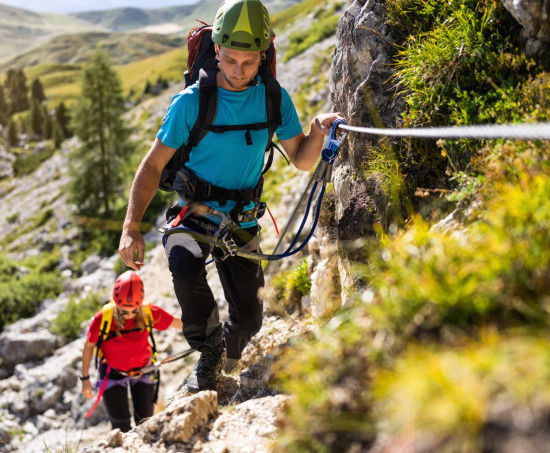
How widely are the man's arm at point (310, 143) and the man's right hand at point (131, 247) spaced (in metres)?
2.22

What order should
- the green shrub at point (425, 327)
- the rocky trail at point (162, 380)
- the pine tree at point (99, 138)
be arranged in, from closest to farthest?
the green shrub at point (425, 327), the rocky trail at point (162, 380), the pine tree at point (99, 138)

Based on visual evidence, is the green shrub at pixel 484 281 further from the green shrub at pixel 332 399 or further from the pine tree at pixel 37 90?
the pine tree at pixel 37 90

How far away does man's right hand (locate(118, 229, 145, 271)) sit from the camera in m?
4.73

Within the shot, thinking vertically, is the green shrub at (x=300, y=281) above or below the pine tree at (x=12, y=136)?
below

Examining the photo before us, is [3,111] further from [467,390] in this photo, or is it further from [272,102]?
[467,390]

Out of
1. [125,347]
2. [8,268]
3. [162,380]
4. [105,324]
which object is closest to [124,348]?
[125,347]

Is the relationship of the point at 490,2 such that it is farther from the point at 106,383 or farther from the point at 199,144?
the point at 106,383

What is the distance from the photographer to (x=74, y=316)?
843 inches

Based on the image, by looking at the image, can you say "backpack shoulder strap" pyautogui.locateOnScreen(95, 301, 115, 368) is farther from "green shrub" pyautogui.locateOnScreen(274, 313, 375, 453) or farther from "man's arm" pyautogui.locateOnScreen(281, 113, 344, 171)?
"green shrub" pyautogui.locateOnScreen(274, 313, 375, 453)

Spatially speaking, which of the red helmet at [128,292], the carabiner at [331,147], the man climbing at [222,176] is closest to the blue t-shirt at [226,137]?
the man climbing at [222,176]

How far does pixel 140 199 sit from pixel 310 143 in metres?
2.13

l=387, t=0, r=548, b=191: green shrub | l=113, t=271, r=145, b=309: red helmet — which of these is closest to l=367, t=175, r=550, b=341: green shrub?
Answer: l=387, t=0, r=548, b=191: green shrub

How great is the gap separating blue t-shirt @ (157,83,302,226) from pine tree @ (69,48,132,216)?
33373 millimetres

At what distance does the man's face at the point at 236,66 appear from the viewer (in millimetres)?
5145
